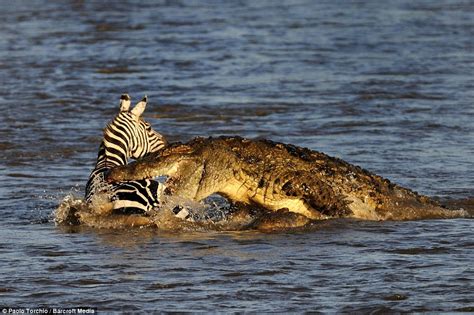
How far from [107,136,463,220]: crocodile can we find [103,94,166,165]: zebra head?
0.48 m

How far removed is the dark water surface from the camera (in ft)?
24.2

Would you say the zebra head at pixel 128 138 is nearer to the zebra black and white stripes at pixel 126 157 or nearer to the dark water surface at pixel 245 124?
the zebra black and white stripes at pixel 126 157

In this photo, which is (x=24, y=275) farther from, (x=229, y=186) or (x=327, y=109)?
(x=327, y=109)

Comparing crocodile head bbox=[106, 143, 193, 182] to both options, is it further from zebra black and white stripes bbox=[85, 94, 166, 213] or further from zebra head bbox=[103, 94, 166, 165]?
zebra head bbox=[103, 94, 166, 165]

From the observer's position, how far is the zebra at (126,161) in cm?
891

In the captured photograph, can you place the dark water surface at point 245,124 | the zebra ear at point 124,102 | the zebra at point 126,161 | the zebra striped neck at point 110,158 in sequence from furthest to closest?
the zebra ear at point 124,102 < the zebra striped neck at point 110,158 < the zebra at point 126,161 < the dark water surface at point 245,124

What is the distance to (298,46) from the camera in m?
20.3

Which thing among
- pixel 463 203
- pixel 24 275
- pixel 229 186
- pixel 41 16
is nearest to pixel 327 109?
pixel 463 203

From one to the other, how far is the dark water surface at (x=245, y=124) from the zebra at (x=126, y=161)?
0.74 ft

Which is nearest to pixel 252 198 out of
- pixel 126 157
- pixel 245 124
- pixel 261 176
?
pixel 261 176

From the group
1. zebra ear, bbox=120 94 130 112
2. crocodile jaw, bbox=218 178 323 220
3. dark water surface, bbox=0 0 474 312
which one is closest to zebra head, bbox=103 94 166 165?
zebra ear, bbox=120 94 130 112

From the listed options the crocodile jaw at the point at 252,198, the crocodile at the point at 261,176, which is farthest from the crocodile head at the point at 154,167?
the crocodile jaw at the point at 252,198

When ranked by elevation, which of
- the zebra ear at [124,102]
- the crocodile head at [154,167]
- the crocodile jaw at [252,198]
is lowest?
the crocodile jaw at [252,198]

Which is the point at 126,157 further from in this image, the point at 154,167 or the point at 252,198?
the point at 252,198
